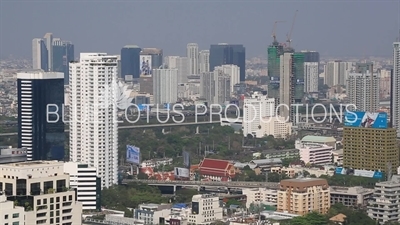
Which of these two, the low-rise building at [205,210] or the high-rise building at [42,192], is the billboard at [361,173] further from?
the high-rise building at [42,192]

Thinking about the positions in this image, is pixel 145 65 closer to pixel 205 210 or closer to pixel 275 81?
pixel 275 81

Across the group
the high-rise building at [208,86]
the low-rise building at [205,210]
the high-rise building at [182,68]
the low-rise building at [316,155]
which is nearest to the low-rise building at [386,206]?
the low-rise building at [205,210]

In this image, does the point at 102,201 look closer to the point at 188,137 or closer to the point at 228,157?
the point at 228,157

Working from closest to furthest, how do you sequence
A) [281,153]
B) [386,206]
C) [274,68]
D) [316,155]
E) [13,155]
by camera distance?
[386,206]
[13,155]
[316,155]
[281,153]
[274,68]

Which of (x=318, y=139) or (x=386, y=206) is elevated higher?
(x=318, y=139)

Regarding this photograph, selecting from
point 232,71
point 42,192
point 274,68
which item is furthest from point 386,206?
point 232,71

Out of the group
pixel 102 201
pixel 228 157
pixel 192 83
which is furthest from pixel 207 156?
pixel 192 83
